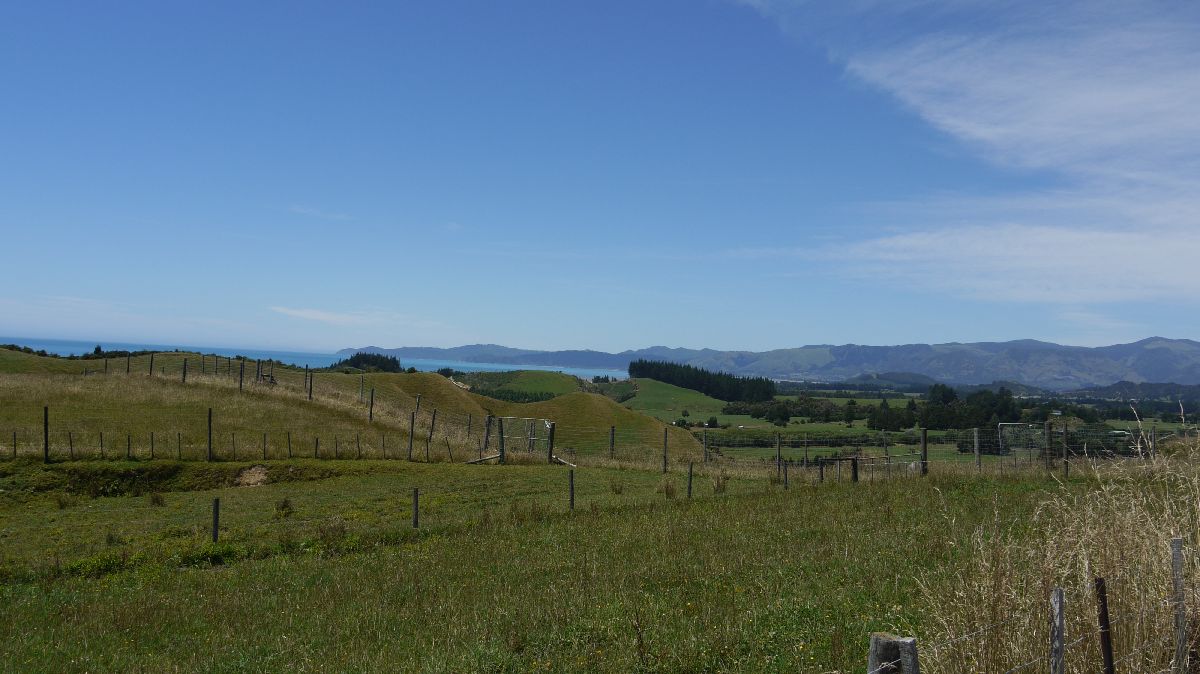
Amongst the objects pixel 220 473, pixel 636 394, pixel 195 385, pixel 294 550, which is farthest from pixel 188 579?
pixel 636 394

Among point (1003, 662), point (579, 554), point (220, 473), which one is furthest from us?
point (220, 473)

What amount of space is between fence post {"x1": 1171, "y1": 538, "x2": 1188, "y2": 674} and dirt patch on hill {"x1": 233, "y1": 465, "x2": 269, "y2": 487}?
114ft

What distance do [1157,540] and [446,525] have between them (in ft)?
55.2

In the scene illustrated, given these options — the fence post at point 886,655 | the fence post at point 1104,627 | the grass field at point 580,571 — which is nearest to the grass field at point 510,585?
the grass field at point 580,571

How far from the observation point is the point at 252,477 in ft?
119

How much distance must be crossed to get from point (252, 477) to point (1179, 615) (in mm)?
36372

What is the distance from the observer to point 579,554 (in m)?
15.2

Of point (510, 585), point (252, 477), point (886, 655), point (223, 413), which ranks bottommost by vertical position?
point (252, 477)

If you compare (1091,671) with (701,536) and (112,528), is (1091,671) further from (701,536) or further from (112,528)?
(112,528)

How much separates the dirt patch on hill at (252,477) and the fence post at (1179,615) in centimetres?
3468

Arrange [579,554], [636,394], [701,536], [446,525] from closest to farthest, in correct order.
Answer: [579,554]
[701,536]
[446,525]
[636,394]

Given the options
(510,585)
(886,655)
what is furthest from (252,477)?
(886,655)

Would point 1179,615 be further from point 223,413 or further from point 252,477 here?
point 223,413

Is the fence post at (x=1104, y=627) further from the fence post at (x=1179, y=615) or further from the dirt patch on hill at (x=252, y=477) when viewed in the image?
the dirt patch on hill at (x=252, y=477)
